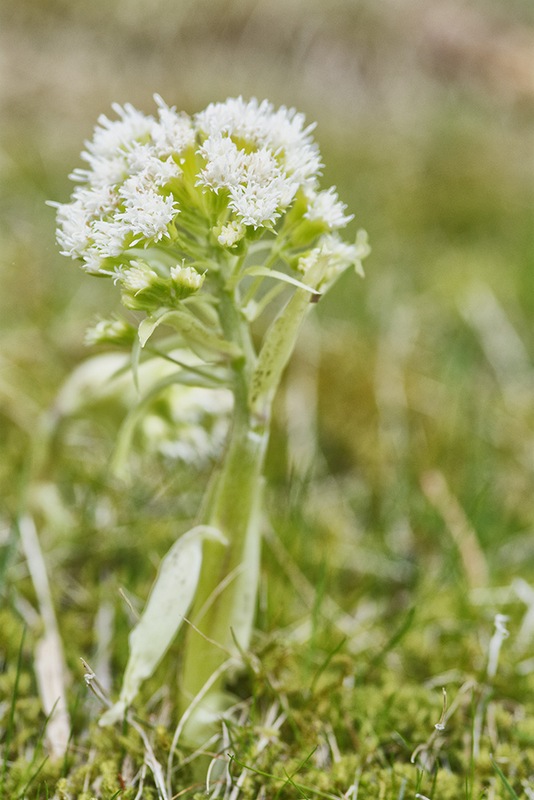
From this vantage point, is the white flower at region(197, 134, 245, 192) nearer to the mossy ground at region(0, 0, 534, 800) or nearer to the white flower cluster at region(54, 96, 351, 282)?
the white flower cluster at region(54, 96, 351, 282)

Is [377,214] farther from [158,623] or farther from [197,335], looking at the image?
[158,623]

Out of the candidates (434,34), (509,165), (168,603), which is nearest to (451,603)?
(168,603)

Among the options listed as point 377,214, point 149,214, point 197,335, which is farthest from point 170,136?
point 377,214

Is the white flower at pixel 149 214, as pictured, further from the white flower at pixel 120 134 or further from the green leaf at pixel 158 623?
the green leaf at pixel 158 623

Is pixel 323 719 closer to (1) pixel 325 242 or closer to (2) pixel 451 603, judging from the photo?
(2) pixel 451 603

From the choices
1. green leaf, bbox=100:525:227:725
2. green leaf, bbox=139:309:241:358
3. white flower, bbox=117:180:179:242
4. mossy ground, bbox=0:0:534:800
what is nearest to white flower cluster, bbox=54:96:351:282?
white flower, bbox=117:180:179:242

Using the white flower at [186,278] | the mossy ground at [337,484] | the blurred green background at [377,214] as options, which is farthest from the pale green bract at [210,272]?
the blurred green background at [377,214]
